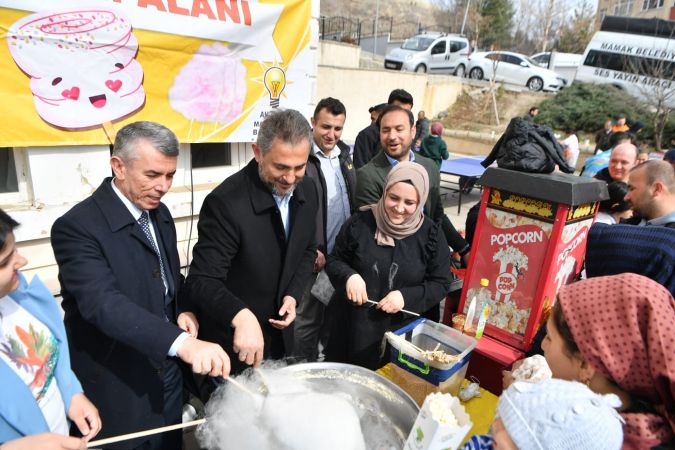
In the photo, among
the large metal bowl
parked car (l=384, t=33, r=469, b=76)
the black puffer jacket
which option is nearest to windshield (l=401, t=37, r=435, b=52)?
parked car (l=384, t=33, r=469, b=76)

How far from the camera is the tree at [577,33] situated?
29.0m

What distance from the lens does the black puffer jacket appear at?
1979 millimetres

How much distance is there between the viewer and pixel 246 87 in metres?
3.72

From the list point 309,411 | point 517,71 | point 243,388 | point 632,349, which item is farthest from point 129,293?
point 517,71

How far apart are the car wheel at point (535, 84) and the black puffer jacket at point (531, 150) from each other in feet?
65.6

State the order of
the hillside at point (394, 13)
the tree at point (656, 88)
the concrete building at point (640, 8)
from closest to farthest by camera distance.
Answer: the tree at point (656, 88), the concrete building at point (640, 8), the hillside at point (394, 13)

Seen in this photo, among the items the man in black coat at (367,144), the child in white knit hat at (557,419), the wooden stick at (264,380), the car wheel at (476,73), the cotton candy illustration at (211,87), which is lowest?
the wooden stick at (264,380)

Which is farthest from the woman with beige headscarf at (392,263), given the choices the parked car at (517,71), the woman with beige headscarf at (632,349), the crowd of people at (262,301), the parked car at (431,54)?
the parked car at (431,54)

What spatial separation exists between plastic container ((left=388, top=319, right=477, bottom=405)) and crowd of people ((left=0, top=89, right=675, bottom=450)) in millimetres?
194

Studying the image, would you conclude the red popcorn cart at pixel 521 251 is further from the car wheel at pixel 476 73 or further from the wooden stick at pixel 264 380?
the car wheel at pixel 476 73

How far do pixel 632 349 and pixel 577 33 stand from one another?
36.3 m

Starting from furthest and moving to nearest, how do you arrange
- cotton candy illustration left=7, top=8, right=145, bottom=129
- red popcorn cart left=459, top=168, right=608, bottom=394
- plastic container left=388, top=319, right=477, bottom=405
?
cotton candy illustration left=7, top=8, right=145, bottom=129
red popcorn cart left=459, top=168, right=608, bottom=394
plastic container left=388, top=319, right=477, bottom=405

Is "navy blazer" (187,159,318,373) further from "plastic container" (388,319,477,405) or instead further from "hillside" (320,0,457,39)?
"hillside" (320,0,457,39)

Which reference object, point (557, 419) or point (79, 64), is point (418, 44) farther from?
point (557, 419)
